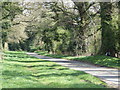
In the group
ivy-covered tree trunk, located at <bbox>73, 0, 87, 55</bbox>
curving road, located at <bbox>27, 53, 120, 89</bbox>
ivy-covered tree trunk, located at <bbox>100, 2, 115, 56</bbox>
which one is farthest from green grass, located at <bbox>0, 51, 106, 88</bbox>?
ivy-covered tree trunk, located at <bbox>73, 0, 87, 55</bbox>

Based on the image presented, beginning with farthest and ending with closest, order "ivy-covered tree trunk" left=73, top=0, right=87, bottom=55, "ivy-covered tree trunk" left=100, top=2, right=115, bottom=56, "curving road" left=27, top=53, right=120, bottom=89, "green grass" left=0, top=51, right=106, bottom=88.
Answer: "ivy-covered tree trunk" left=73, top=0, right=87, bottom=55 < "ivy-covered tree trunk" left=100, top=2, right=115, bottom=56 < "curving road" left=27, top=53, right=120, bottom=89 < "green grass" left=0, top=51, right=106, bottom=88

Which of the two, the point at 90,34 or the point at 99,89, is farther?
the point at 90,34

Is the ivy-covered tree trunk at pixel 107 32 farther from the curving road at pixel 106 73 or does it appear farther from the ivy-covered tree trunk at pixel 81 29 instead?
the curving road at pixel 106 73

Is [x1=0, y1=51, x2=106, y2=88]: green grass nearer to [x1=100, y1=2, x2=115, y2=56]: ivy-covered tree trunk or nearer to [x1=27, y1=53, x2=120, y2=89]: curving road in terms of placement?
[x1=27, y1=53, x2=120, y2=89]: curving road

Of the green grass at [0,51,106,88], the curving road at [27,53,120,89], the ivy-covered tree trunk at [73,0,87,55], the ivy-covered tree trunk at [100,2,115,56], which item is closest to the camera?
the green grass at [0,51,106,88]

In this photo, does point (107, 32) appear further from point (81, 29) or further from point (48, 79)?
point (48, 79)

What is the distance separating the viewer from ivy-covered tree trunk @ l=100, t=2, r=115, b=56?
74.0 ft

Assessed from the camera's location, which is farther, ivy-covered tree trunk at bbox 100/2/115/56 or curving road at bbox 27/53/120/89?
ivy-covered tree trunk at bbox 100/2/115/56

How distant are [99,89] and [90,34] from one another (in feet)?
77.3

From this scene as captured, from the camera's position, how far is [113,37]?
2169cm

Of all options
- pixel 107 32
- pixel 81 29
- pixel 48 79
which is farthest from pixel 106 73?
pixel 81 29

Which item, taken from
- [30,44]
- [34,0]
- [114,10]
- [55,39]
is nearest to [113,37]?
[114,10]

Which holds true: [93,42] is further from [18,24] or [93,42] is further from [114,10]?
[18,24]

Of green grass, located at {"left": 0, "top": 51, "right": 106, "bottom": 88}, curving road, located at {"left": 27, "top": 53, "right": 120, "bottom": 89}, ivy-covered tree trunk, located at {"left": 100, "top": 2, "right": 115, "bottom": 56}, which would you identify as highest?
ivy-covered tree trunk, located at {"left": 100, "top": 2, "right": 115, "bottom": 56}
